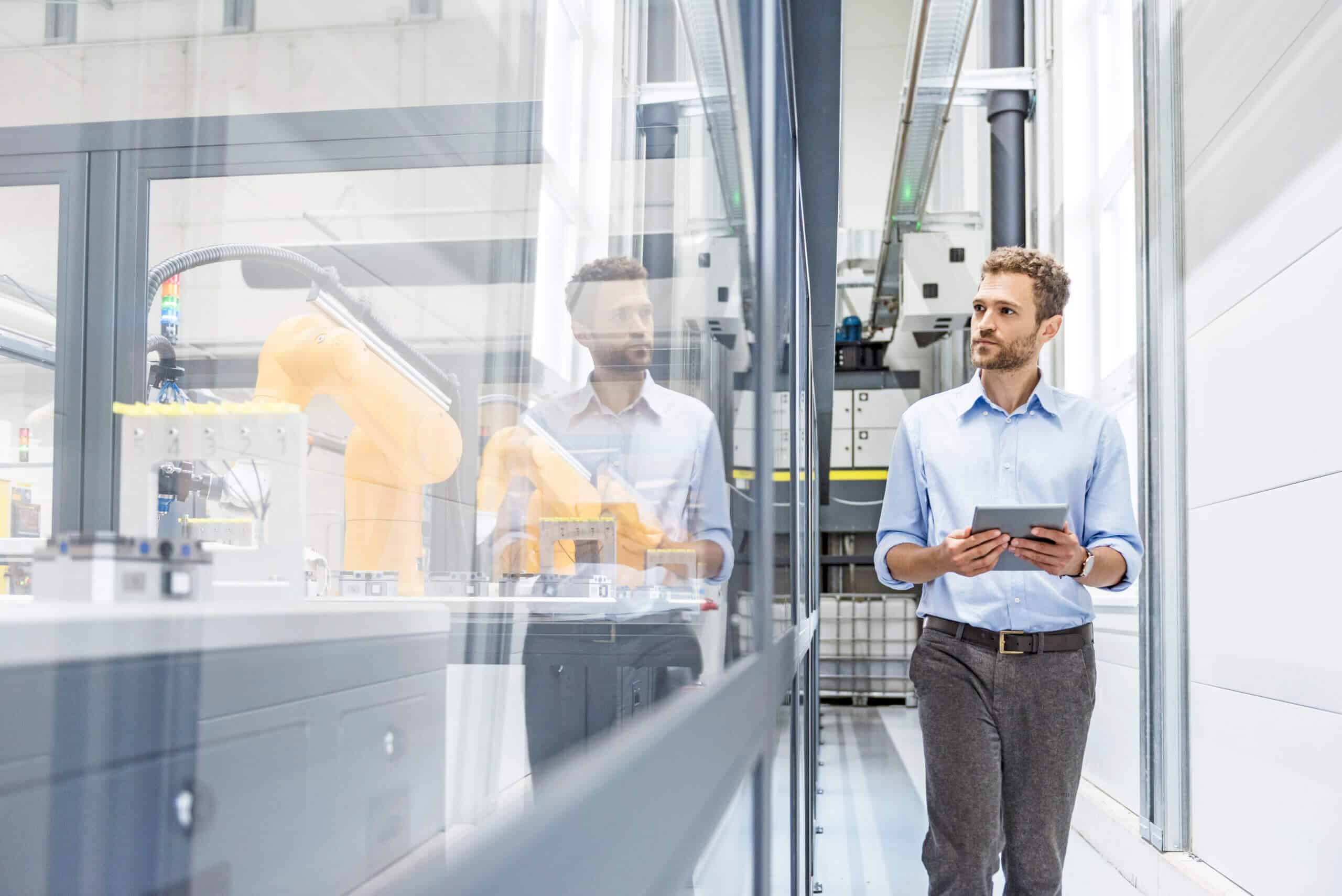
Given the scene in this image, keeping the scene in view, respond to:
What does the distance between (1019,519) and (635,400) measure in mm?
1394

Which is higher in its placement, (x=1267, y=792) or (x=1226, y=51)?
(x=1226, y=51)

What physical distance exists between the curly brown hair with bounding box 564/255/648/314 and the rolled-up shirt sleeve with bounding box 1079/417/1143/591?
5.73 feet

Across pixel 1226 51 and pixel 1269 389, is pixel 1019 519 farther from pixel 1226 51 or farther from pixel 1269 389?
pixel 1226 51

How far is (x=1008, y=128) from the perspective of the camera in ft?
19.1

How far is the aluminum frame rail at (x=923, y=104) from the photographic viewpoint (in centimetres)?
398

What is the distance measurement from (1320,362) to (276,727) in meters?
2.70

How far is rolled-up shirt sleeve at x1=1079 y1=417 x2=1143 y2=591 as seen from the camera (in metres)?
2.11

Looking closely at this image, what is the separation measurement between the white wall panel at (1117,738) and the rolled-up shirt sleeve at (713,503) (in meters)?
3.53

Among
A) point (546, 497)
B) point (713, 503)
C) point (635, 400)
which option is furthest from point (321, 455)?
point (713, 503)

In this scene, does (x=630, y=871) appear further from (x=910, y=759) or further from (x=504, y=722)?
(x=910, y=759)

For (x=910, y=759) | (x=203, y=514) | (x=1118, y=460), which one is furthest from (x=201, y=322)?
(x=910, y=759)

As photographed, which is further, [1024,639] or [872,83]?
[872,83]

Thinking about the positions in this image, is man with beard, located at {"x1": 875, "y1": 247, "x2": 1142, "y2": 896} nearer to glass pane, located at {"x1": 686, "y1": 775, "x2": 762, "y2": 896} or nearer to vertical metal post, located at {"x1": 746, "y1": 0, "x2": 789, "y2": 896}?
vertical metal post, located at {"x1": 746, "y1": 0, "x2": 789, "y2": 896}

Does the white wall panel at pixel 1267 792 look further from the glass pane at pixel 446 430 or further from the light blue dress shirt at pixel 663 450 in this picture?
the glass pane at pixel 446 430
